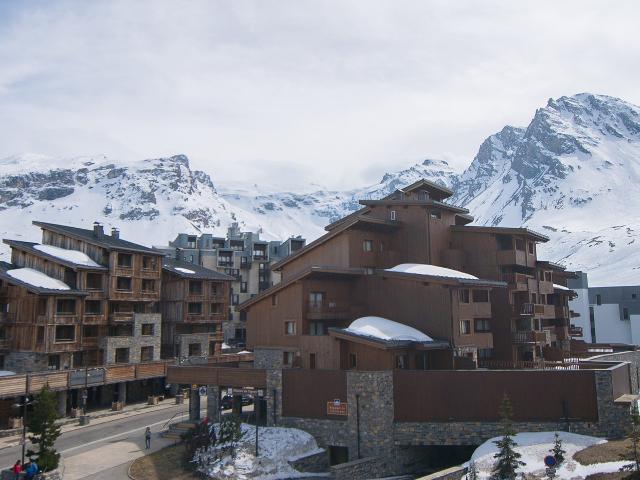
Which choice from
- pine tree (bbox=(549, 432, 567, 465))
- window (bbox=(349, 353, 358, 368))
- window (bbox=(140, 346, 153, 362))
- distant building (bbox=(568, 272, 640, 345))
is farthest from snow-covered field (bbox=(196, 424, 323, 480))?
distant building (bbox=(568, 272, 640, 345))

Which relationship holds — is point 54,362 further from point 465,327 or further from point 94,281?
point 465,327

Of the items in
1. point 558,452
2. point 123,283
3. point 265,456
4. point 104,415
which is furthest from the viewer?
point 123,283

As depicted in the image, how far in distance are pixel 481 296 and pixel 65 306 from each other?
1533 inches

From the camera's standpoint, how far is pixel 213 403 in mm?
46250

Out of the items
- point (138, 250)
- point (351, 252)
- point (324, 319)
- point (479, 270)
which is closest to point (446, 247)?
point (479, 270)

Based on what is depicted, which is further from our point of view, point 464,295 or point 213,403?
point 464,295

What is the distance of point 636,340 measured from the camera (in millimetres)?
95125

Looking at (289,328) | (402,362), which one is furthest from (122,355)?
(402,362)

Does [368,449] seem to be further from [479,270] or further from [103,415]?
[103,415]

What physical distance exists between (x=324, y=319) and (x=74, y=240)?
32.3 m

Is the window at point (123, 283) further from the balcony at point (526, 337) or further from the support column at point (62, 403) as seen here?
the balcony at point (526, 337)

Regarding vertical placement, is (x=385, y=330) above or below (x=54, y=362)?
above

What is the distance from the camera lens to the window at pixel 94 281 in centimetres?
6388

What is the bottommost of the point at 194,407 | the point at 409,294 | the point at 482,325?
Result: the point at 194,407
